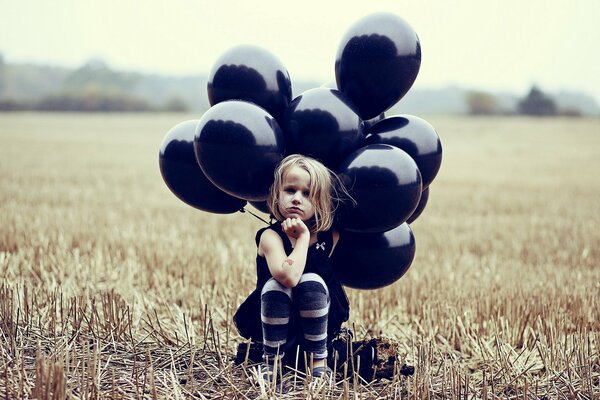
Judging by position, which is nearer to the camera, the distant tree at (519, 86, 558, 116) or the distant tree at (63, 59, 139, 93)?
the distant tree at (519, 86, 558, 116)

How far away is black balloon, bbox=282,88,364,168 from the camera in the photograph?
2.89 metres

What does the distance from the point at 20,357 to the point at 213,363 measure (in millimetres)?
869

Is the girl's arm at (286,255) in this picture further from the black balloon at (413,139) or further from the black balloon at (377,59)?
the black balloon at (377,59)

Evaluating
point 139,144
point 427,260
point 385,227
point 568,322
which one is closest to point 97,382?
point 385,227

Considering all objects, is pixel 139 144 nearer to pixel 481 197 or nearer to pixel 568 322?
pixel 481 197

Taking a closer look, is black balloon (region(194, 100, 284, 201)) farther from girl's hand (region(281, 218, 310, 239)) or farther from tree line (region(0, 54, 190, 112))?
tree line (region(0, 54, 190, 112))

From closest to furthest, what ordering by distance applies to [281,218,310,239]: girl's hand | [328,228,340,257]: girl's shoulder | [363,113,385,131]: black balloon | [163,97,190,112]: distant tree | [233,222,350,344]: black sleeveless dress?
[281,218,310,239]: girl's hand → [233,222,350,344]: black sleeveless dress → [328,228,340,257]: girl's shoulder → [363,113,385,131]: black balloon → [163,97,190,112]: distant tree

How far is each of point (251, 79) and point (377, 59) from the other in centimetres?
61

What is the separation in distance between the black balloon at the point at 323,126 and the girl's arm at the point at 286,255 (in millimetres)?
375

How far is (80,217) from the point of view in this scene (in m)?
7.15

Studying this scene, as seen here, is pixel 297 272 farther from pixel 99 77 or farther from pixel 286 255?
pixel 99 77

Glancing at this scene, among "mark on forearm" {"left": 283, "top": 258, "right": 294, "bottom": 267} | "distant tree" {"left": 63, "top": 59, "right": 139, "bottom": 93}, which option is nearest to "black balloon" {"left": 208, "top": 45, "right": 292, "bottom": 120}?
"mark on forearm" {"left": 283, "top": 258, "right": 294, "bottom": 267}

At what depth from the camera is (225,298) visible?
4.00 meters

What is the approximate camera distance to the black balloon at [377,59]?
2971mm
